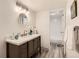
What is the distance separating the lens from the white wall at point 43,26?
4.06 metres

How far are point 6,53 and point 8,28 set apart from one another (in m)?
0.78

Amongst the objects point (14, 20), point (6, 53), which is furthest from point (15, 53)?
point (14, 20)

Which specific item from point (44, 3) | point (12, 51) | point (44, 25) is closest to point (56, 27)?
point (44, 25)

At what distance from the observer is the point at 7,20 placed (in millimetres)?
2189

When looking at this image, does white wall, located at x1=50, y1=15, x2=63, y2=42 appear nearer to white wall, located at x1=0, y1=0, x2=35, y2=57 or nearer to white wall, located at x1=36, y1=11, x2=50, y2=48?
white wall, located at x1=36, y1=11, x2=50, y2=48

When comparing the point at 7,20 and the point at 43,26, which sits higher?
the point at 7,20

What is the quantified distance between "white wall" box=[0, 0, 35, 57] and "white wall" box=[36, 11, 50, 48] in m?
1.89

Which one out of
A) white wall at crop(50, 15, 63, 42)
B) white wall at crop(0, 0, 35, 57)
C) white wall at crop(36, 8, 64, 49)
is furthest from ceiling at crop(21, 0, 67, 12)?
white wall at crop(50, 15, 63, 42)

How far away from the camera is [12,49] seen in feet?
6.47

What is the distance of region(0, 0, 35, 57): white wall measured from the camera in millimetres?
1995

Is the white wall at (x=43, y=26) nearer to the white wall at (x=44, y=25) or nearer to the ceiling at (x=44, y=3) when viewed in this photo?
the white wall at (x=44, y=25)

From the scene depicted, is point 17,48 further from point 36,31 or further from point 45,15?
point 45,15

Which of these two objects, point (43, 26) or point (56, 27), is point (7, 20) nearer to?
point (43, 26)

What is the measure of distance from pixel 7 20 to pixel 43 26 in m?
2.35
